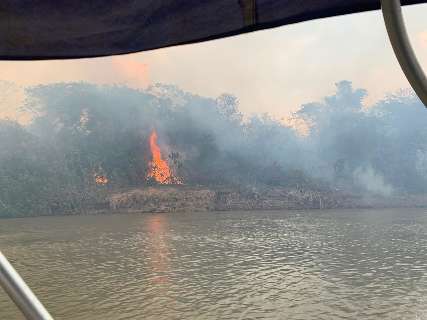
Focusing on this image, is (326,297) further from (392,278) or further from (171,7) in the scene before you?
(171,7)

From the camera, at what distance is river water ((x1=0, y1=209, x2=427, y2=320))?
19.9 m

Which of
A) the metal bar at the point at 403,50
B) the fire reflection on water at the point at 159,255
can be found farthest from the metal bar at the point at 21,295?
the fire reflection on water at the point at 159,255

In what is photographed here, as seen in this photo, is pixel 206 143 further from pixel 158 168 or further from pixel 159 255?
pixel 159 255

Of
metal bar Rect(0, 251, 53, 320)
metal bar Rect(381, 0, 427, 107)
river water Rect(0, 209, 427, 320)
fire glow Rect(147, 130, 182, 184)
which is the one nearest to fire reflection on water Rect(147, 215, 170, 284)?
river water Rect(0, 209, 427, 320)

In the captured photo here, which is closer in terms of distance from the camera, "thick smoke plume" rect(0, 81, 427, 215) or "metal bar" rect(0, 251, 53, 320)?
"metal bar" rect(0, 251, 53, 320)

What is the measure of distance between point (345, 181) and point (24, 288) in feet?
245

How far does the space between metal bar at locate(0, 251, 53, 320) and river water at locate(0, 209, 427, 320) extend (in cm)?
1924

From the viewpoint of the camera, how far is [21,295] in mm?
468

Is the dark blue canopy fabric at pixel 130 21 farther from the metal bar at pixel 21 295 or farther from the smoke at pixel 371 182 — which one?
the smoke at pixel 371 182

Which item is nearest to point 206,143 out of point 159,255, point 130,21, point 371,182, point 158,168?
point 158,168

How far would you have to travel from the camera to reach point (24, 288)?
1.55ft

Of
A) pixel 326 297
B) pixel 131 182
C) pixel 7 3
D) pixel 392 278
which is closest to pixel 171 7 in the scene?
pixel 7 3

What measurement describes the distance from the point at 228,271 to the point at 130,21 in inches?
1067

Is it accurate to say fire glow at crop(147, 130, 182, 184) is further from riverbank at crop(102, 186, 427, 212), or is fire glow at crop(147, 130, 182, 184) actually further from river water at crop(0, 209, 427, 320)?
river water at crop(0, 209, 427, 320)
